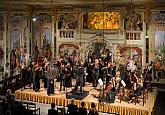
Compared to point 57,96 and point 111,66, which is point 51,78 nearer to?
point 57,96

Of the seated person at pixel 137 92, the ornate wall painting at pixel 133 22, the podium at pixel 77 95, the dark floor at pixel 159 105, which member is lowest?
the dark floor at pixel 159 105

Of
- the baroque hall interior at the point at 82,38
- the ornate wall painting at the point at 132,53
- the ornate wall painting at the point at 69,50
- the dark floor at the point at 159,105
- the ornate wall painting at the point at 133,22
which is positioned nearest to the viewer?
the dark floor at the point at 159,105

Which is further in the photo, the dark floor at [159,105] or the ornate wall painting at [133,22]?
the ornate wall painting at [133,22]

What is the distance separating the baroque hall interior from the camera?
65.0ft

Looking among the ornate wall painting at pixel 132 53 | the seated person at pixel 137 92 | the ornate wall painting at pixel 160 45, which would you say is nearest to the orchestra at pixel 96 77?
the seated person at pixel 137 92

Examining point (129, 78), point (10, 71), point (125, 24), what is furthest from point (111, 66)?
point (10, 71)

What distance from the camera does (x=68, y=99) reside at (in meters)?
16.6

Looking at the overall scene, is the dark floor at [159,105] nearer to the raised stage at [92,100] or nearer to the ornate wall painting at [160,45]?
the raised stage at [92,100]

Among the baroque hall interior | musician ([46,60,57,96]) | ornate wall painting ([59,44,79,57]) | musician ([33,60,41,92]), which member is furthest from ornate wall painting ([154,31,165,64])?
musician ([33,60,41,92])

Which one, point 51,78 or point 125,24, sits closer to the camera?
point 51,78

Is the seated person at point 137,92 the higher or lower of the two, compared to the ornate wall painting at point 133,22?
lower

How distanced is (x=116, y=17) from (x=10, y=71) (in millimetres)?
9528

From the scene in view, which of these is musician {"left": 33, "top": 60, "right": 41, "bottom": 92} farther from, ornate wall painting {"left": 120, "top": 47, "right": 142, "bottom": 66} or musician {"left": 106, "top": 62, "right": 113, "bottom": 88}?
ornate wall painting {"left": 120, "top": 47, "right": 142, "bottom": 66}

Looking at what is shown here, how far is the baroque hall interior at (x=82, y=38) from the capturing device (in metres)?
19.8
